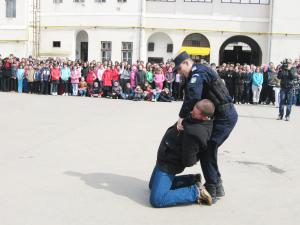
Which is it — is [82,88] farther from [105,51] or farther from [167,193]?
[167,193]

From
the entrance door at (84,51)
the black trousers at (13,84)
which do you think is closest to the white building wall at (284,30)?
the entrance door at (84,51)

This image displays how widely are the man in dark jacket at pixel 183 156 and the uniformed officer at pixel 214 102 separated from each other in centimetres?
16

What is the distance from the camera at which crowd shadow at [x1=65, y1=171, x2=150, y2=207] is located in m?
6.26

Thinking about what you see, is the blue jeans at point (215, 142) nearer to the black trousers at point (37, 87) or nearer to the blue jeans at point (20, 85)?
the black trousers at point (37, 87)

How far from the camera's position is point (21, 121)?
13.1 meters

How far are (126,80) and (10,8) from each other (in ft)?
63.4

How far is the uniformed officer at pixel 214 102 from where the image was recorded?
596 centimetres

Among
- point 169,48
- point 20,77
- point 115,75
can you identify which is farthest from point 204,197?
point 169,48

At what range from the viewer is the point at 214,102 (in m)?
6.09

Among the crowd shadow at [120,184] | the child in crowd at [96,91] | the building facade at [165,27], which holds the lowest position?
the crowd shadow at [120,184]

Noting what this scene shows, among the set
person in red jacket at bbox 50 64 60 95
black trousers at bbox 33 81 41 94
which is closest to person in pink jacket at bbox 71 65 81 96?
person in red jacket at bbox 50 64 60 95

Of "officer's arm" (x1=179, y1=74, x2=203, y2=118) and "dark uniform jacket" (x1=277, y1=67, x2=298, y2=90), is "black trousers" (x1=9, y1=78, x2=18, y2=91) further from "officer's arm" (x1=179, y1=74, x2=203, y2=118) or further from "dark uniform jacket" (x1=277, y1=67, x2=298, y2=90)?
"officer's arm" (x1=179, y1=74, x2=203, y2=118)

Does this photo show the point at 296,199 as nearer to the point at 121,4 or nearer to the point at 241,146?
the point at 241,146

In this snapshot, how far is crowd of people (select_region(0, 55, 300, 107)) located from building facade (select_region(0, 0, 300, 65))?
36.6 ft
